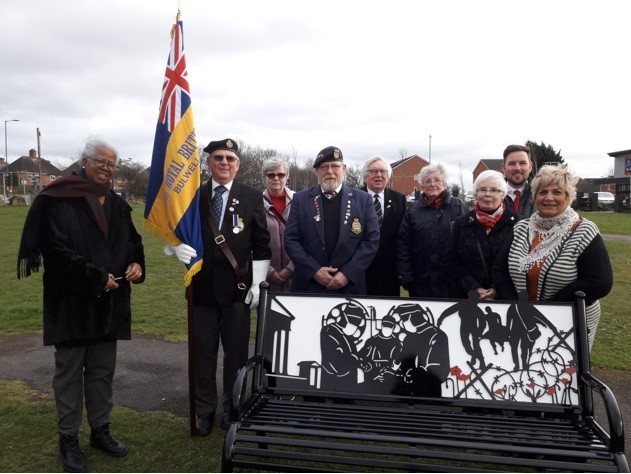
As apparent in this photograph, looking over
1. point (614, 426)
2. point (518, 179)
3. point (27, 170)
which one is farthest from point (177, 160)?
point (27, 170)

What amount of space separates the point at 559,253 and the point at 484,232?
0.74m

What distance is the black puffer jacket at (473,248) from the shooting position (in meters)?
3.91

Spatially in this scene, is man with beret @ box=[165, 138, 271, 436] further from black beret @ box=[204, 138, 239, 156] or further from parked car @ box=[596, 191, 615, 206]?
parked car @ box=[596, 191, 615, 206]

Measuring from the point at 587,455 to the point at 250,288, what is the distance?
251 cm

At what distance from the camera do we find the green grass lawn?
3.36 metres

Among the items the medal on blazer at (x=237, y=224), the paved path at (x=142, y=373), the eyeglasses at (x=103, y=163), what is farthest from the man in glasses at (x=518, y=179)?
the eyeglasses at (x=103, y=163)

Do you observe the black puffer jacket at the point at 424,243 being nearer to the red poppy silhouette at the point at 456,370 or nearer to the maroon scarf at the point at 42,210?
the red poppy silhouette at the point at 456,370

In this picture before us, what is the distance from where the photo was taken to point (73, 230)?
3369 millimetres

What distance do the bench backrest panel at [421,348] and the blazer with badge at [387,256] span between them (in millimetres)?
1541

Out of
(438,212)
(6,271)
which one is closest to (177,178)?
(438,212)

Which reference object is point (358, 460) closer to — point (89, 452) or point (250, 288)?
point (250, 288)

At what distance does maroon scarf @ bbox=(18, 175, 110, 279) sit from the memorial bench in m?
1.34

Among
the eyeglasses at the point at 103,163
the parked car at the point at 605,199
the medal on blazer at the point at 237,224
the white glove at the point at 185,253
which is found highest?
the parked car at the point at 605,199

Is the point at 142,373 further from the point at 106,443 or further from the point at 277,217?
the point at 277,217
